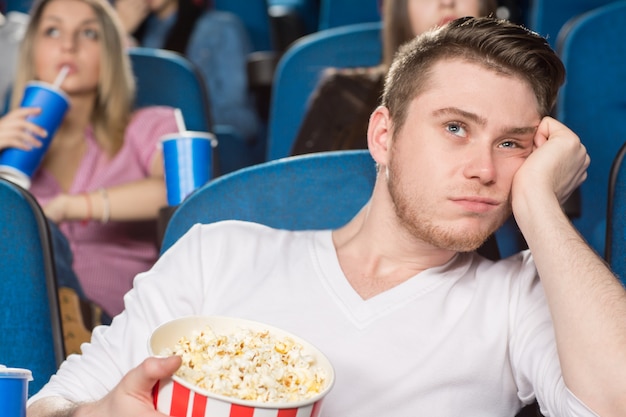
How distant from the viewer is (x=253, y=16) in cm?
338

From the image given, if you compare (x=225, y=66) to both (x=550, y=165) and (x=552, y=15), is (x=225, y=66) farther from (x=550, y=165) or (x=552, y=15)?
(x=550, y=165)

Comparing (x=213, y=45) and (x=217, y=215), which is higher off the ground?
(x=217, y=215)

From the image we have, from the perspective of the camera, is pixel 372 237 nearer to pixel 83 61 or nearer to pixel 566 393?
pixel 566 393

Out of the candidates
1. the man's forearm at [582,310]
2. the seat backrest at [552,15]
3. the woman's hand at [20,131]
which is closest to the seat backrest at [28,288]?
the woman's hand at [20,131]

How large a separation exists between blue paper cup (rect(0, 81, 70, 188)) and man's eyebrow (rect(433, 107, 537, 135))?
3.18 ft

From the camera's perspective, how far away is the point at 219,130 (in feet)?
9.37

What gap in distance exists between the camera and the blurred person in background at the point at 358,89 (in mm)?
2033

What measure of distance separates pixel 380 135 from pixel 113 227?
3.17ft

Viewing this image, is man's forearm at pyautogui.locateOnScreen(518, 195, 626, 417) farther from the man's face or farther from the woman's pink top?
the woman's pink top

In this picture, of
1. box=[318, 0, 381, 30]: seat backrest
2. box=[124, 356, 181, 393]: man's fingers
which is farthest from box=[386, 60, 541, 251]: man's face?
box=[318, 0, 381, 30]: seat backrest

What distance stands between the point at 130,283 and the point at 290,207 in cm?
70

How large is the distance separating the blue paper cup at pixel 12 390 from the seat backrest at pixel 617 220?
76 centimetres

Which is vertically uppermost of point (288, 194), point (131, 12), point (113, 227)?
point (288, 194)

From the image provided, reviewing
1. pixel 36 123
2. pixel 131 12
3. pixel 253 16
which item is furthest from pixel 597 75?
pixel 131 12
